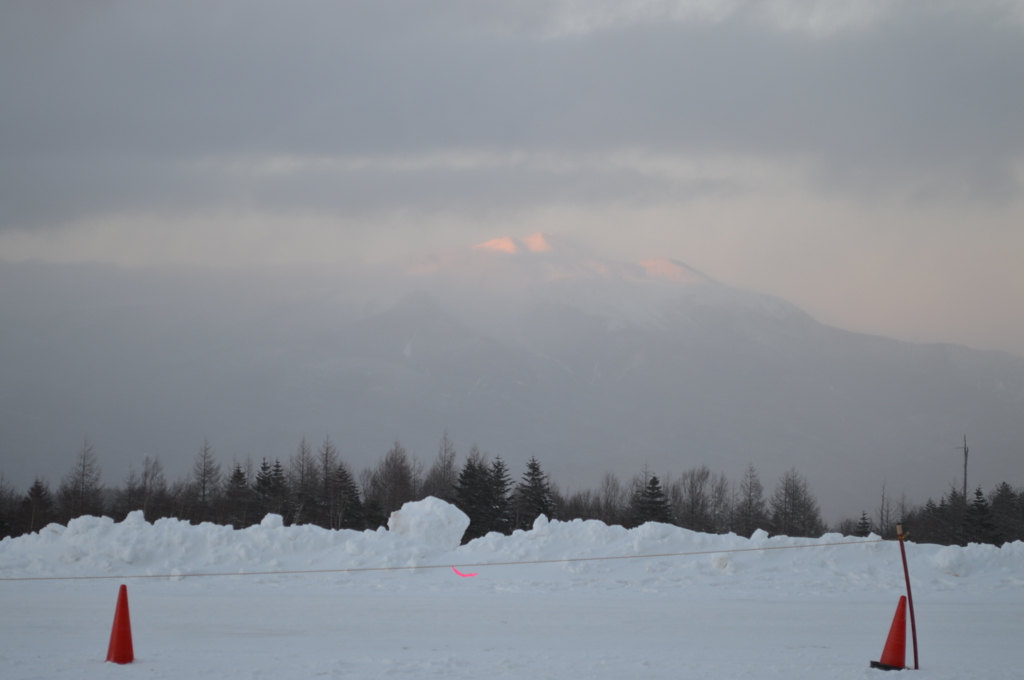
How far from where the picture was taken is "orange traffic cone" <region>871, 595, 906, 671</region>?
904 cm

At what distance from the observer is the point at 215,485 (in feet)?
244

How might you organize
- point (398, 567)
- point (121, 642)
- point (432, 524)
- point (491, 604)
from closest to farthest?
point (121, 642)
point (491, 604)
point (398, 567)
point (432, 524)

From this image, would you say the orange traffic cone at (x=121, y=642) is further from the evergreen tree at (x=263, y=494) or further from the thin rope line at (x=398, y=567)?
the evergreen tree at (x=263, y=494)

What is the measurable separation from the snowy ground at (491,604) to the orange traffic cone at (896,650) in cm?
24

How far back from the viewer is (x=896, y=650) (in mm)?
9086

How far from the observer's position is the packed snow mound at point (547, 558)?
1627 centimetres

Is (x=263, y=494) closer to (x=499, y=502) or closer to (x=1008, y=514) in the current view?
(x=499, y=502)

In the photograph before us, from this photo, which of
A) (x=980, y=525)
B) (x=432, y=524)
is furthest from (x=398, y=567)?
(x=980, y=525)

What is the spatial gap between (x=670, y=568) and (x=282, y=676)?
10412 mm

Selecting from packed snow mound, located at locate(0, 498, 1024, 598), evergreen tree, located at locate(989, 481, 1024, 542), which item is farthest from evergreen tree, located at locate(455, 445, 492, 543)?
evergreen tree, located at locate(989, 481, 1024, 542)

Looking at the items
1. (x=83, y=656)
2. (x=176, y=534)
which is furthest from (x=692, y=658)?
(x=176, y=534)

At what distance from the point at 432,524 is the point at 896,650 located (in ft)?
42.6

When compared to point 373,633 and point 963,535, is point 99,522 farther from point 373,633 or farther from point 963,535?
point 963,535

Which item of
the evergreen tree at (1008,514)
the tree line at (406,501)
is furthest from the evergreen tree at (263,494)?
the evergreen tree at (1008,514)
